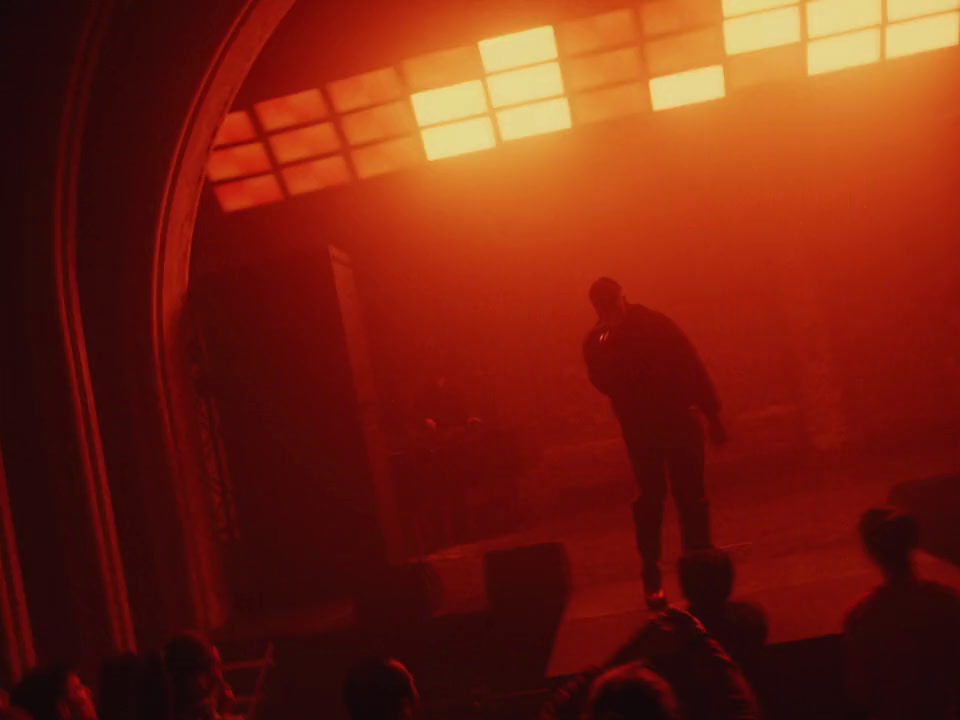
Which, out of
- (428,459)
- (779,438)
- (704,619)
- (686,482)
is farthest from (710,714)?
(779,438)

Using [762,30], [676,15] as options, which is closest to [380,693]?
[676,15]

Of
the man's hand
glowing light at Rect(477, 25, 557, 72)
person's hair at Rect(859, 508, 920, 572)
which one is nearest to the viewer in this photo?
person's hair at Rect(859, 508, 920, 572)

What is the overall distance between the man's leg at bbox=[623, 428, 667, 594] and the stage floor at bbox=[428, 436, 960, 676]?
9.5 inches

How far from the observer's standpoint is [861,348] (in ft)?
37.0

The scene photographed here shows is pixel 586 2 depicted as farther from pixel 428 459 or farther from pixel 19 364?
pixel 19 364

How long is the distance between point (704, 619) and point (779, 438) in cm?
777

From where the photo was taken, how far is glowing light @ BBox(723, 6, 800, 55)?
9.70 m

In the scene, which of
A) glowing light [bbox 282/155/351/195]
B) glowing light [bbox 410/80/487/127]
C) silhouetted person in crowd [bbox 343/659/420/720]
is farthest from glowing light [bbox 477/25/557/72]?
silhouetted person in crowd [bbox 343/659/420/720]

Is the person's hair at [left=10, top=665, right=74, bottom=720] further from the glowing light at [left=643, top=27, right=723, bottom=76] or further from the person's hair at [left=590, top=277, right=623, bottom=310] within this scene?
the glowing light at [left=643, top=27, right=723, bottom=76]

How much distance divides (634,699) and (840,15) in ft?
27.9

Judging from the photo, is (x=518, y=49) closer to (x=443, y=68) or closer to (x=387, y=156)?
(x=443, y=68)

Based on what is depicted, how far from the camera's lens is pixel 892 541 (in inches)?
141

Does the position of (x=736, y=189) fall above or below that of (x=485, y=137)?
below

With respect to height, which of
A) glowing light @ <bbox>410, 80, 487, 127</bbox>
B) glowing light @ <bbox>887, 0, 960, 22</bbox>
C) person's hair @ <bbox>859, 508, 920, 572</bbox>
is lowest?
person's hair @ <bbox>859, 508, 920, 572</bbox>
